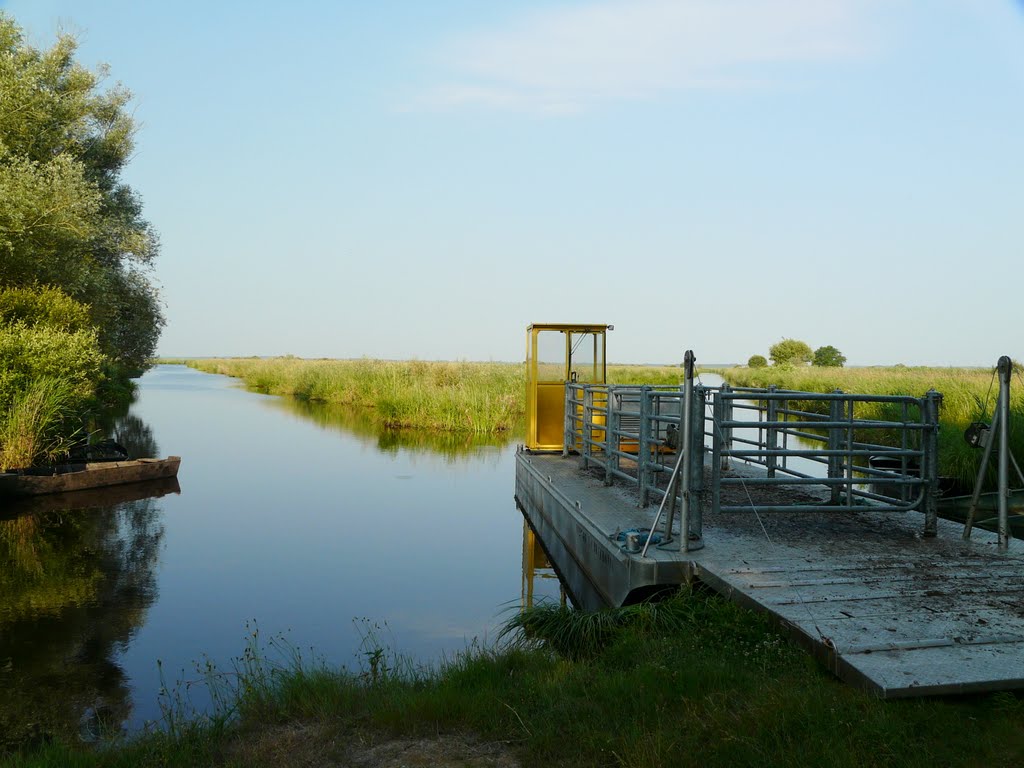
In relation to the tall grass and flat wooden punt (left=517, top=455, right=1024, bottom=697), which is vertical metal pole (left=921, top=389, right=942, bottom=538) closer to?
flat wooden punt (left=517, top=455, right=1024, bottom=697)

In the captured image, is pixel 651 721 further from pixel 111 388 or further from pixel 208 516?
pixel 111 388

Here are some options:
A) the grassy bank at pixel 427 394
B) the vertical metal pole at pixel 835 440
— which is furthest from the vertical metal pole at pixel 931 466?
the grassy bank at pixel 427 394

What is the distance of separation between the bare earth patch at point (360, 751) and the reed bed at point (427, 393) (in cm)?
2377

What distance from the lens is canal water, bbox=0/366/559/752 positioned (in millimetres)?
6820

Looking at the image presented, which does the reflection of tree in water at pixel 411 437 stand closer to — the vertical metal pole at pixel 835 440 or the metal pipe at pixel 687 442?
the vertical metal pole at pixel 835 440

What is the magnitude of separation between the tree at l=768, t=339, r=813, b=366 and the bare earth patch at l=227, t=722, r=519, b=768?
8739cm

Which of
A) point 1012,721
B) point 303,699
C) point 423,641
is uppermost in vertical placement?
point 1012,721

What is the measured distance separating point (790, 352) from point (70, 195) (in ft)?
261

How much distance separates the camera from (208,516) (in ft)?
46.2

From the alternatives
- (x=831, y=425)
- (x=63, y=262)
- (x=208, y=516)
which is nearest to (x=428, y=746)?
(x=831, y=425)

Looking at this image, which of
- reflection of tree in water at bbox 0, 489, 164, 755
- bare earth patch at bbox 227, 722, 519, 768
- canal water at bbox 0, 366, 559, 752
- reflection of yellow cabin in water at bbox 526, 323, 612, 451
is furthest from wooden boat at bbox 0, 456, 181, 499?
bare earth patch at bbox 227, 722, 519, 768

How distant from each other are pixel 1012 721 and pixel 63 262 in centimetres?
2213

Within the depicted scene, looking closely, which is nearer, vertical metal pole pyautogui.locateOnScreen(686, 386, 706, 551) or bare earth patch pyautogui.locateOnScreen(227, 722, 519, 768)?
bare earth patch pyautogui.locateOnScreen(227, 722, 519, 768)

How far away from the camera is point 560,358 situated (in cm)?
1388
